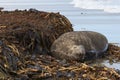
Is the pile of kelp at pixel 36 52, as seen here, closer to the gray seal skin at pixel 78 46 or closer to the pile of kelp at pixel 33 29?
the pile of kelp at pixel 33 29

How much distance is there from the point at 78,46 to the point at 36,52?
650 millimetres

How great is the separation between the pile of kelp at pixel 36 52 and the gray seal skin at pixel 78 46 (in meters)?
0.19

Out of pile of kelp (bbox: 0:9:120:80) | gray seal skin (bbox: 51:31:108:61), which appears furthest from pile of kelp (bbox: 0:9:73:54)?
gray seal skin (bbox: 51:31:108:61)

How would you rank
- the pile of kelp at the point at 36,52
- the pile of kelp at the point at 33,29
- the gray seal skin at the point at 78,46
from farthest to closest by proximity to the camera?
the pile of kelp at the point at 33,29, the gray seal skin at the point at 78,46, the pile of kelp at the point at 36,52

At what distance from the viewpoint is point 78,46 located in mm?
6352

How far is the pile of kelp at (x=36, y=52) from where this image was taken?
5145 millimetres

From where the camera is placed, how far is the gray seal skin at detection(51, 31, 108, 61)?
247 inches

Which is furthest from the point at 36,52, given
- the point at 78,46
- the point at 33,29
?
the point at 78,46

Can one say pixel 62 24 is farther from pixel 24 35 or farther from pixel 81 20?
pixel 81 20

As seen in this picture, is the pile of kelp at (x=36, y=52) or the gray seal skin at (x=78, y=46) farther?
the gray seal skin at (x=78, y=46)

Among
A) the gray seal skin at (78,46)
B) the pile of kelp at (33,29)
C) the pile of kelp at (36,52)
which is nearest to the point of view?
the pile of kelp at (36,52)

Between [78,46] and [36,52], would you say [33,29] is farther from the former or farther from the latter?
[78,46]

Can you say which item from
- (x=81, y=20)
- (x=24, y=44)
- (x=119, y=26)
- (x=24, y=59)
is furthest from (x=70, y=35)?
(x=81, y=20)

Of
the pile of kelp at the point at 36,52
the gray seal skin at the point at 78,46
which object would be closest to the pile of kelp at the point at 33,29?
the pile of kelp at the point at 36,52
